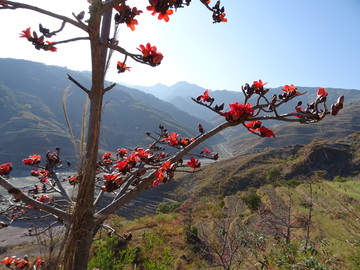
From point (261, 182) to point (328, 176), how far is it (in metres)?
7.43

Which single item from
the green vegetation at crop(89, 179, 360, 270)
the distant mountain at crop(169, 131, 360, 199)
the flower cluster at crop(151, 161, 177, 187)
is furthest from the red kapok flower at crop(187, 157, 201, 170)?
the distant mountain at crop(169, 131, 360, 199)

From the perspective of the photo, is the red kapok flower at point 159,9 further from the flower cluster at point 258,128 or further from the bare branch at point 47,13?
the flower cluster at point 258,128

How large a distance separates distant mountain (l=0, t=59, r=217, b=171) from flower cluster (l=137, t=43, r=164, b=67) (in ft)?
188

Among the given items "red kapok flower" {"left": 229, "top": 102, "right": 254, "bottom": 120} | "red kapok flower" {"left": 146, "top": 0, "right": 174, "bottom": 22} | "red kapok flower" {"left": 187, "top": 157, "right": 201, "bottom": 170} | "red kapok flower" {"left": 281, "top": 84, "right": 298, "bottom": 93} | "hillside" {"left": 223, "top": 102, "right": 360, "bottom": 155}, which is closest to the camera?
"red kapok flower" {"left": 146, "top": 0, "right": 174, "bottom": 22}

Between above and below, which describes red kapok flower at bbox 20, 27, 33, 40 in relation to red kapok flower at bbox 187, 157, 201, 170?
above

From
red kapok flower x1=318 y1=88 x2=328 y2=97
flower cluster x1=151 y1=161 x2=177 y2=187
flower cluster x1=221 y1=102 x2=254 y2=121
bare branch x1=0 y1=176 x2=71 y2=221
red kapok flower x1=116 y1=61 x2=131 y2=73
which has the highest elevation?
red kapok flower x1=116 y1=61 x2=131 y2=73

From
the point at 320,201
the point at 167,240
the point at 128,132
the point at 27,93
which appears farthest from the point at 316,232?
the point at 27,93

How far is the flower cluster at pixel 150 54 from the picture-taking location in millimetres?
1524

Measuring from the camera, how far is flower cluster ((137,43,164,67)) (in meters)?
1.52

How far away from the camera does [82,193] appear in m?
1.24

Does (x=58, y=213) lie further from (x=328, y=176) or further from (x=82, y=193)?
(x=328, y=176)

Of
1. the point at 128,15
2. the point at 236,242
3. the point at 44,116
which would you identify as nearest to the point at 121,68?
the point at 128,15

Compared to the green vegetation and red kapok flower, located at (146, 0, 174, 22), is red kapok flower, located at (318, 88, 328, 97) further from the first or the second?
the green vegetation

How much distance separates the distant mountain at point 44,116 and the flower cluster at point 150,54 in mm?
57274
